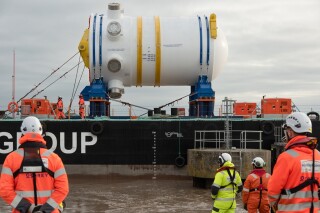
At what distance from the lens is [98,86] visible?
22.5 meters

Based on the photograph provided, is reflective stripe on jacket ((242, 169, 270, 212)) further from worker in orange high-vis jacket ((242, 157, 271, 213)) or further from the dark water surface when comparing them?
the dark water surface

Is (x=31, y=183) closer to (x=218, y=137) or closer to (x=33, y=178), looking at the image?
(x=33, y=178)

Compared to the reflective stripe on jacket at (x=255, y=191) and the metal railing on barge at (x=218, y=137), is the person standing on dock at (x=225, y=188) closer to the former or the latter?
the reflective stripe on jacket at (x=255, y=191)

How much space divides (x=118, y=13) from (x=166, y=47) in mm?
2932

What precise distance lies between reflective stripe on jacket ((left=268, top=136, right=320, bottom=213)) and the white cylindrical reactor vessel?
660 inches

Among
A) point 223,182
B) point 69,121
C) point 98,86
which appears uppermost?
point 98,86

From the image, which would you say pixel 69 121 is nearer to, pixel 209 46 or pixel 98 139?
pixel 98 139

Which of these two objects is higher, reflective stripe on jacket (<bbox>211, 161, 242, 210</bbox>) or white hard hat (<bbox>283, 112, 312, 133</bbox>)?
white hard hat (<bbox>283, 112, 312, 133</bbox>)

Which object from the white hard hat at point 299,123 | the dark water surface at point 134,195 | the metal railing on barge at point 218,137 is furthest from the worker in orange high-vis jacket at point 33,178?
the metal railing on barge at point 218,137

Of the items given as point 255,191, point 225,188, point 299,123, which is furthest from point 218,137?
point 299,123

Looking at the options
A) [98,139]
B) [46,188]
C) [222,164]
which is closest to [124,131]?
[98,139]

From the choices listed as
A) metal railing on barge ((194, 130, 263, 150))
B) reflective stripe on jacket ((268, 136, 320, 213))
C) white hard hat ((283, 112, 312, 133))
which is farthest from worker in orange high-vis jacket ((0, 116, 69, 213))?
metal railing on barge ((194, 130, 263, 150))

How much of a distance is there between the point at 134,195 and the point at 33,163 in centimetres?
1094

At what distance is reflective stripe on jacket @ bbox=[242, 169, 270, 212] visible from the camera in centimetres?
945
